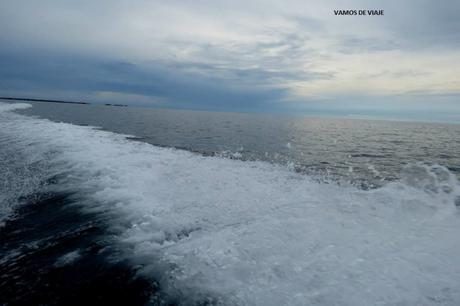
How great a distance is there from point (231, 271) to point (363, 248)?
2765 mm

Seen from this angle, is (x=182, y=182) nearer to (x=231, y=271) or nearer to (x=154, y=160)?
(x=154, y=160)

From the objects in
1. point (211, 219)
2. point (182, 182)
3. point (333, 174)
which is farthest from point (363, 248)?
point (333, 174)

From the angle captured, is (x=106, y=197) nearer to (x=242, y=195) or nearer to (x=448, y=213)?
(x=242, y=195)

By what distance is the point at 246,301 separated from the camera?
14.5 feet

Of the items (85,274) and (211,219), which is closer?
(85,274)

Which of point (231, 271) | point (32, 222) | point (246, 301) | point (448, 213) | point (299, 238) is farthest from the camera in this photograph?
point (448, 213)

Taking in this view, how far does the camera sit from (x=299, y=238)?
6387 mm

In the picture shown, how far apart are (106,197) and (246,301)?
6191 millimetres

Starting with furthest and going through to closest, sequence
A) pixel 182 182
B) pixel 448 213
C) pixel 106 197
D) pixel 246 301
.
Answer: pixel 182 182, pixel 106 197, pixel 448 213, pixel 246 301

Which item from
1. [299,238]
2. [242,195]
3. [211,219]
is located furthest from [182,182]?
[299,238]

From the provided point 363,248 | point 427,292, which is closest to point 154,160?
point 363,248

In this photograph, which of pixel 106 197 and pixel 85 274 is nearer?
pixel 85 274

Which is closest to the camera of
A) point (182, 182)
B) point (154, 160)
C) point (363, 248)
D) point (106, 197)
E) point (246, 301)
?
point (246, 301)

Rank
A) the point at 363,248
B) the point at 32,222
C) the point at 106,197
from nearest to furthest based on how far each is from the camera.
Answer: the point at 363,248 < the point at 32,222 < the point at 106,197
